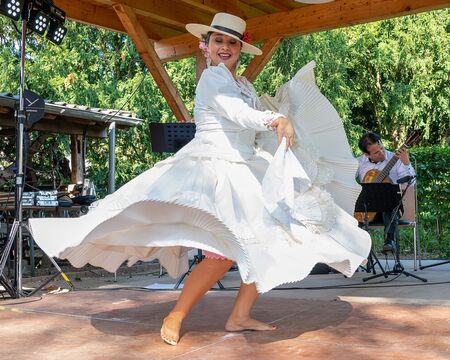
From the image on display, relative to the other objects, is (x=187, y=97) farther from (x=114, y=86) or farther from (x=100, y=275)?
(x=100, y=275)

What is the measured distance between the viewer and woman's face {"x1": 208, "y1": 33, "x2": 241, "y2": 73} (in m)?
3.11

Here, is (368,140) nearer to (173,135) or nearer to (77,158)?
(173,135)

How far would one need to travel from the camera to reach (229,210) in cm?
270

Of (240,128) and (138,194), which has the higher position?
(240,128)

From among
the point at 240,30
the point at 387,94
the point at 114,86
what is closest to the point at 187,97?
the point at 114,86

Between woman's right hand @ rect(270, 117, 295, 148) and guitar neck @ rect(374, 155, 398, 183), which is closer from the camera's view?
woman's right hand @ rect(270, 117, 295, 148)

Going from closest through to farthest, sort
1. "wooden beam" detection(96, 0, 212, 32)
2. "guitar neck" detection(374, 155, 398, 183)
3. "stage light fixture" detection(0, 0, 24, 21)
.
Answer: "stage light fixture" detection(0, 0, 24, 21)
"guitar neck" detection(374, 155, 398, 183)
"wooden beam" detection(96, 0, 212, 32)

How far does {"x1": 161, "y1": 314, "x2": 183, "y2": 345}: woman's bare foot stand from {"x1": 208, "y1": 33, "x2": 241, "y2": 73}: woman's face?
121cm

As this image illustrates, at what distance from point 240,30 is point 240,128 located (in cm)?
50

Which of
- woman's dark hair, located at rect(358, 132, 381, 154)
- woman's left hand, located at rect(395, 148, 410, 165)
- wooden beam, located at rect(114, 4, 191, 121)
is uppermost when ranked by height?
wooden beam, located at rect(114, 4, 191, 121)

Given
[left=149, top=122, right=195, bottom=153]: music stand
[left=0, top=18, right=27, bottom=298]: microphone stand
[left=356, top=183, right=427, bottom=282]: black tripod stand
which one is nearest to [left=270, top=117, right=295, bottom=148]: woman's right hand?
[left=149, top=122, right=195, bottom=153]: music stand

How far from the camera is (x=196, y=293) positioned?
2848 millimetres

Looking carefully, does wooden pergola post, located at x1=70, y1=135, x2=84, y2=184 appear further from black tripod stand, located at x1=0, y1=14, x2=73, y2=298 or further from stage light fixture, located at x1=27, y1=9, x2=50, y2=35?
black tripod stand, located at x1=0, y1=14, x2=73, y2=298

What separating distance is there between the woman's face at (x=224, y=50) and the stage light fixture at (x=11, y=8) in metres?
2.59
